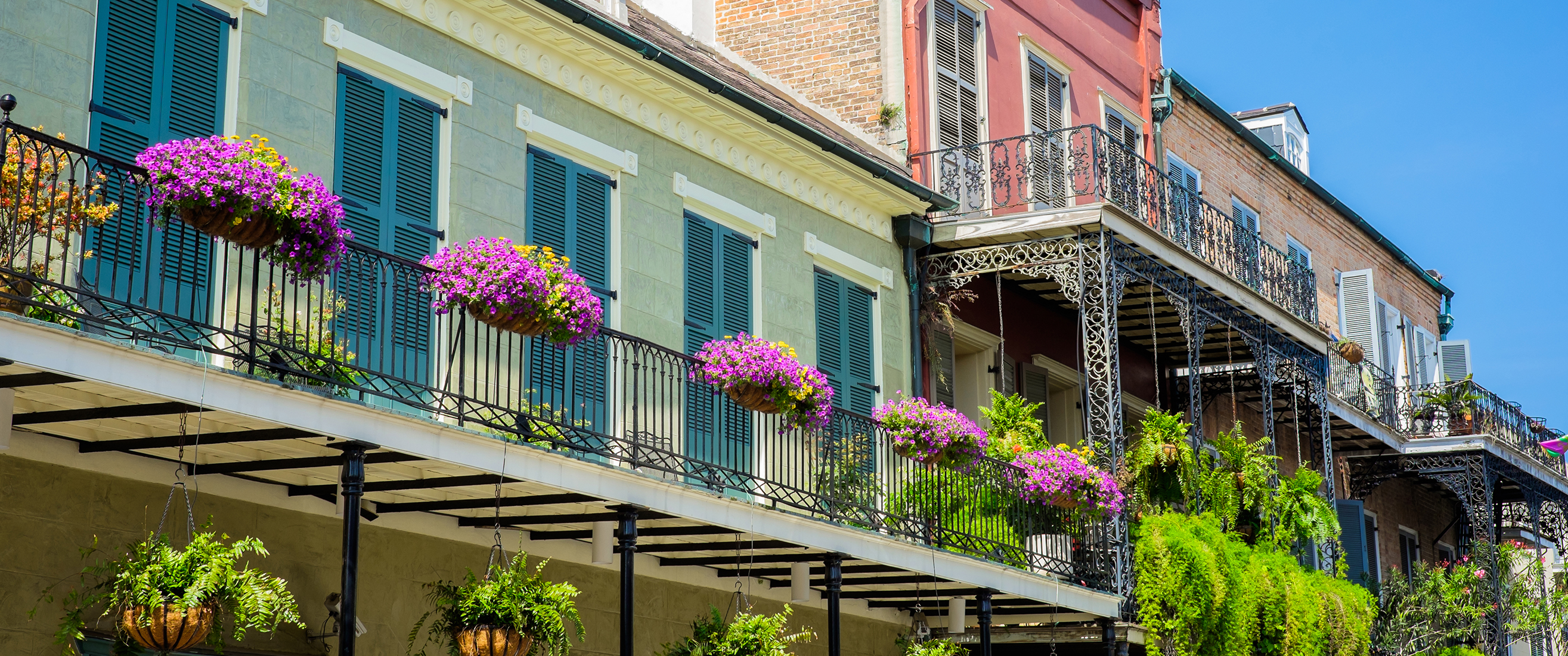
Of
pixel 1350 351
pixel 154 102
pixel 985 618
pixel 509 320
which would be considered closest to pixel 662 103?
pixel 509 320

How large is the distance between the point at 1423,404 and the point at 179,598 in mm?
20911

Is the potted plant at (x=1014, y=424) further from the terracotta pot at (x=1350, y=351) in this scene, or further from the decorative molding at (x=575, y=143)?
the terracotta pot at (x=1350, y=351)

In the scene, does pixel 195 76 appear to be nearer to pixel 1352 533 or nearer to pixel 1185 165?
pixel 1185 165

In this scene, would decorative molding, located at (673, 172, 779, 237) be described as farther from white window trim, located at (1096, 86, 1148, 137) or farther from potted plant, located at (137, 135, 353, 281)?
white window trim, located at (1096, 86, 1148, 137)

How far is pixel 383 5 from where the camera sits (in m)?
10.9

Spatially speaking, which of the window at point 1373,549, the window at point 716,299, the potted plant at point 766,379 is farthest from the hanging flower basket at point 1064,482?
the window at point 1373,549

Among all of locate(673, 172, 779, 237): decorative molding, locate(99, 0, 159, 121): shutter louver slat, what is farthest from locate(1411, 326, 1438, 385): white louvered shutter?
locate(99, 0, 159, 121): shutter louver slat

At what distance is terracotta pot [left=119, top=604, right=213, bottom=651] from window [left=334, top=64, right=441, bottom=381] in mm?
2641

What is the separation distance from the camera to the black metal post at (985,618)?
44.4ft

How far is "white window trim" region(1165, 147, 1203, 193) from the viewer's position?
20.9 m

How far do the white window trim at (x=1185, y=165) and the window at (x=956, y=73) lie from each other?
4102 mm

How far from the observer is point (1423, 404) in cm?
2494

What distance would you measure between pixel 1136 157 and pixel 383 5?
7.73 meters

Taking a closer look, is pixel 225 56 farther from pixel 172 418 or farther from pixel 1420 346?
pixel 1420 346
